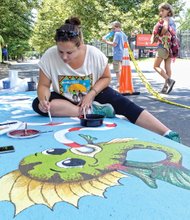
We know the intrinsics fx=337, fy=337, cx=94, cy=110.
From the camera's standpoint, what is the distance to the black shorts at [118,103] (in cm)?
304

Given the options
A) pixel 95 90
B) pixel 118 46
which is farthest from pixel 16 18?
pixel 95 90

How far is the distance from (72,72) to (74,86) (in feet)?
0.45

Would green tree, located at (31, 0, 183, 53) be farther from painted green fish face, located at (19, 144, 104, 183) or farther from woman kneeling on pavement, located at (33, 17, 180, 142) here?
painted green fish face, located at (19, 144, 104, 183)

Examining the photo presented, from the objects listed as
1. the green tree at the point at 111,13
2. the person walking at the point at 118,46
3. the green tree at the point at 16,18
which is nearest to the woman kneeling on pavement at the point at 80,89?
the person walking at the point at 118,46

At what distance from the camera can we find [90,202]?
4.92 ft

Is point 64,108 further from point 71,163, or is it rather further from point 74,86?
point 71,163

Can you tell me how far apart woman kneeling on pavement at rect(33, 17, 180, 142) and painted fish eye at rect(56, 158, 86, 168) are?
103 cm

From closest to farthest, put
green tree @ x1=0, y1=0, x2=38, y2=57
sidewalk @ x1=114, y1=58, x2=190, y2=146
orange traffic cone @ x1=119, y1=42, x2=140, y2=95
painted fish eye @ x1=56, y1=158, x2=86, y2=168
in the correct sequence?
painted fish eye @ x1=56, y1=158, x2=86, y2=168, sidewalk @ x1=114, y1=58, x2=190, y2=146, orange traffic cone @ x1=119, y1=42, x2=140, y2=95, green tree @ x1=0, y1=0, x2=38, y2=57

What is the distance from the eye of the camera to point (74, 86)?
3.19 m

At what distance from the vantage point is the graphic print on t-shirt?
3.16 meters

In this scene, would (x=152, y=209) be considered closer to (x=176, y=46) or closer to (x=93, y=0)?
(x=176, y=46)

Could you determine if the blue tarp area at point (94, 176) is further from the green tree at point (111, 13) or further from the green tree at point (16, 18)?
the green tree at point (111, 13)

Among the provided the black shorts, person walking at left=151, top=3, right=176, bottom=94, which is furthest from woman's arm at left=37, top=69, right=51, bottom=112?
person walking at left=151, top=3, right=176, bottom=94

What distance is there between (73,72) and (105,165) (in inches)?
55.5
